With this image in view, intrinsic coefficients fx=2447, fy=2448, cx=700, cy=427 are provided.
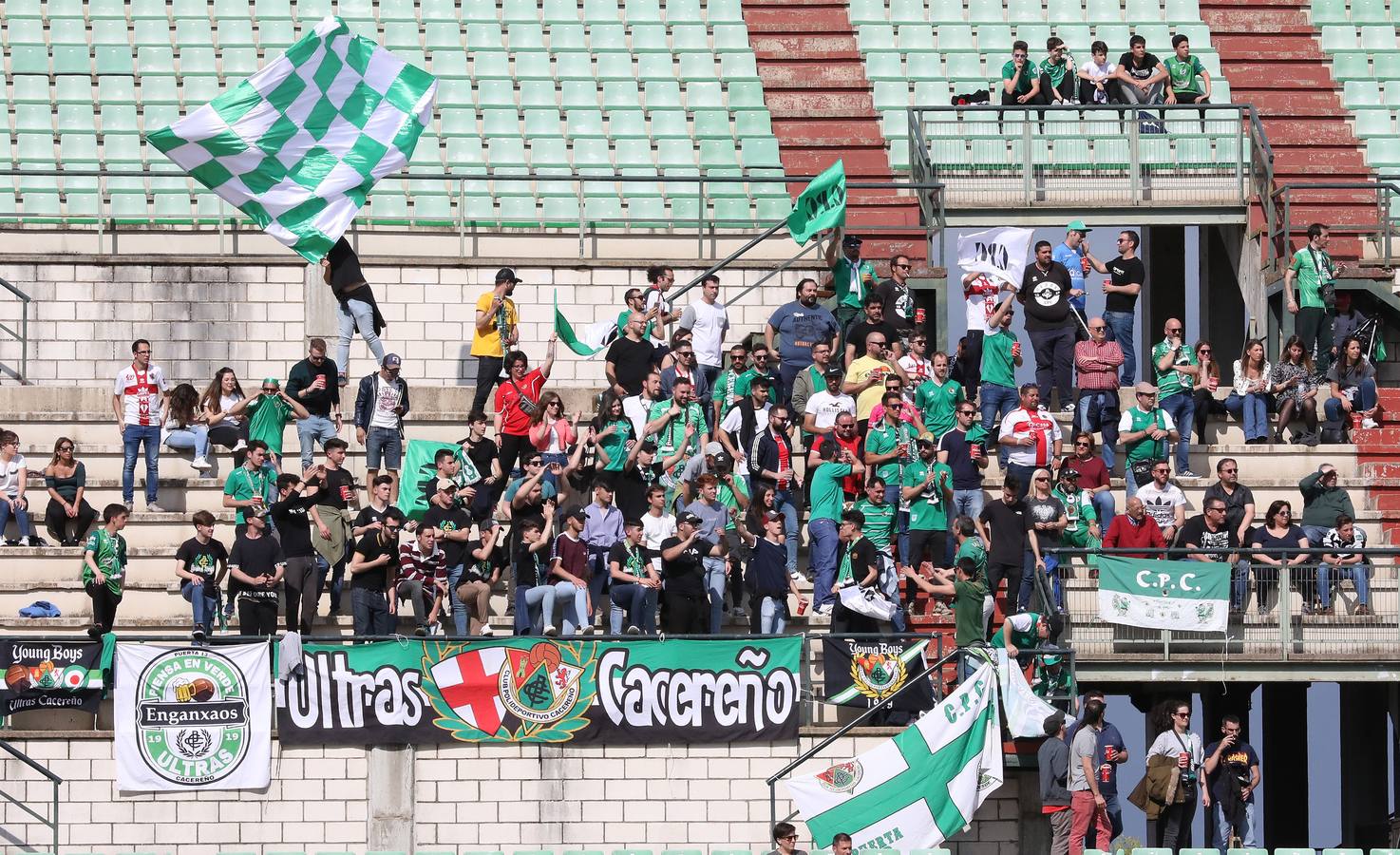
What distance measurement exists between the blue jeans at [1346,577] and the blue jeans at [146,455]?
414 inches

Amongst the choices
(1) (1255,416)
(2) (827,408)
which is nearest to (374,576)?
(2) (827,408)

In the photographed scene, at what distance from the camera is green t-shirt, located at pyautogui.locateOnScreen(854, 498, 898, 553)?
20906mm

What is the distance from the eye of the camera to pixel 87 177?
2677 centimetres

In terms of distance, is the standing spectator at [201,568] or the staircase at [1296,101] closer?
the standing spectator at [201,568]

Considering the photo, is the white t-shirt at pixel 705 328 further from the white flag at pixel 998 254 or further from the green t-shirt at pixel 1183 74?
the green t-shirt at pixel 1183 74

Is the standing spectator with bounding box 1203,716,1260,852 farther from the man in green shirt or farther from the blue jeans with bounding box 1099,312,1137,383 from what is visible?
the blue jeans with bounding box 1099,312,1137,383

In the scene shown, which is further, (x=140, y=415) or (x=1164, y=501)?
(x=140, y=415)

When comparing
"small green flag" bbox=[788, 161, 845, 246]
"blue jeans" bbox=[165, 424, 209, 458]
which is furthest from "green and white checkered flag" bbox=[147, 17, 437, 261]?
"small green flag" bbox=[788, 161, 845, 246]

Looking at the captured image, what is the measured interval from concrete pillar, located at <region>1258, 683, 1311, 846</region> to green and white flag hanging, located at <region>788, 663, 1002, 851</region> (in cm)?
1239

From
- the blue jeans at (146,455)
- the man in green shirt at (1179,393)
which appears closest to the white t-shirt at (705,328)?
the man in green shirt at (1179,393)

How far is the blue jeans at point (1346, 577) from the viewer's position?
20906 mm

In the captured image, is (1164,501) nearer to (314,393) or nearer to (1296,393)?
(1296,393)

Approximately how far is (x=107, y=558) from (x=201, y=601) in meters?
0.85

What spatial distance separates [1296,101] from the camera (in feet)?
97.1
